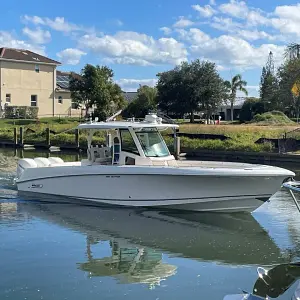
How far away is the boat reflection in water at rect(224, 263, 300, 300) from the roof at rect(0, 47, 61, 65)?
54.9 meters

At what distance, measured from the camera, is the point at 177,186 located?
14.0 metres

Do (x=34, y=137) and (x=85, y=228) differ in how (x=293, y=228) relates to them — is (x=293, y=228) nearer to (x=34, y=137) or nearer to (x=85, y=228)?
(x=85, y=228)

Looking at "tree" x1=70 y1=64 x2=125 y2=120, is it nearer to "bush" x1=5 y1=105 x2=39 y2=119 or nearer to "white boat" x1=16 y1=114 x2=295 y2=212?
"bush" x1=5 y1=105 x2=39 y2=119

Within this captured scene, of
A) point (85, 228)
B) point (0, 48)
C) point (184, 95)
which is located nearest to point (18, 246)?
point (85, 228)

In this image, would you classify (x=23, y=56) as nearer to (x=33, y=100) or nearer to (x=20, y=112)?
(x=33, y=100)

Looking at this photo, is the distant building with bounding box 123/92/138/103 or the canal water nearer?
the canal water

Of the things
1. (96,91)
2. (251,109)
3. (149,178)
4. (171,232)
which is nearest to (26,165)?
(149,178)

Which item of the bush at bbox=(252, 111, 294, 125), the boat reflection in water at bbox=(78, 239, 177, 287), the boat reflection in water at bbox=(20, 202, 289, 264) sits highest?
the bush at bbox=(252, 111, 294, 125)

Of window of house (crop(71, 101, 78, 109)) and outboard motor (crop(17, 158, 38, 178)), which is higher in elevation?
window of house (crop(71, 101, 78, 109))

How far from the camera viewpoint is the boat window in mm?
14867

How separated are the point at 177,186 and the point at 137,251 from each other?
3.32m

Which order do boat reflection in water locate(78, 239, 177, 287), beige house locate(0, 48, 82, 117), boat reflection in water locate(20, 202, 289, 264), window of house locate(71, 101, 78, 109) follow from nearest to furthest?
1. boat reflection in water locate(78, 239, 177, 287)
2. boat reflection in water locate(20, 202, 289, 264)
3. beige house locate(0, 48, 82, 117)
4. window of house locate(71, 101, 78, 109)

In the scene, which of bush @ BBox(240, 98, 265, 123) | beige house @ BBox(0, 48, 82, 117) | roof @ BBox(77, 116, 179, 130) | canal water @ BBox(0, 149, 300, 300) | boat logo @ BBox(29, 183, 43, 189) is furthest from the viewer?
bush @ BBox(240, 98, 265, 123)

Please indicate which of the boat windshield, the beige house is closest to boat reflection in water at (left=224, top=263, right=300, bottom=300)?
the boat windshield
